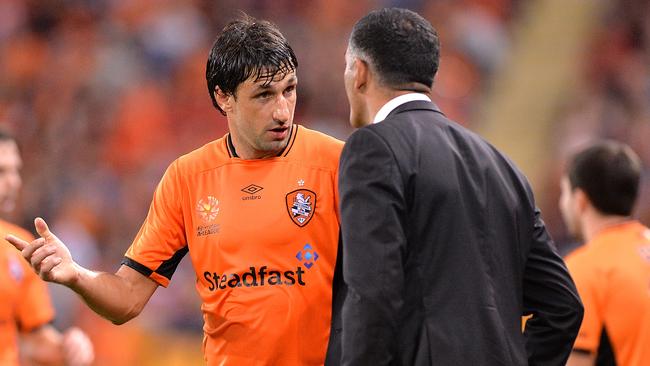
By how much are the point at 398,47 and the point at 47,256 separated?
1.27 meters

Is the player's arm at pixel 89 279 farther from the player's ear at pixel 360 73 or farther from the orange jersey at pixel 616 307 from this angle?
the orange jersey at pixel 616 307

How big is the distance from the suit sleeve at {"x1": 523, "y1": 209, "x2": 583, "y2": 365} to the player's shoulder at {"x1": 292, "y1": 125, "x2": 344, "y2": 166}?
0.72m

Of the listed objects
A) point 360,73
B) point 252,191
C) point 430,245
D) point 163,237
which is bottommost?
point 430,245

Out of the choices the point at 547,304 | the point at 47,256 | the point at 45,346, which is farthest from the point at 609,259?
the point at 45,346

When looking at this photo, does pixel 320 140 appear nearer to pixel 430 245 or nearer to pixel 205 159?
pixel 205 159

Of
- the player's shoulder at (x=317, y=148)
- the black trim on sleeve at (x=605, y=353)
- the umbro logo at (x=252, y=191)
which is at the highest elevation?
the player's shoulder at (x=317, y=148)

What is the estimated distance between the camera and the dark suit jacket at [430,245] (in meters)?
2.89

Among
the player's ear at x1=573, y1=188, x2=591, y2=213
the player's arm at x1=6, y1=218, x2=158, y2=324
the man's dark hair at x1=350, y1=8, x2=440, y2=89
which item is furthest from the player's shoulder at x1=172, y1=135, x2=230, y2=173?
the player's ear at x1=573, y1=188, x2=591, y2=213

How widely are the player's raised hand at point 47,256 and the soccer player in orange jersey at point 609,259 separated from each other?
203 cm

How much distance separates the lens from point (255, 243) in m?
3.47

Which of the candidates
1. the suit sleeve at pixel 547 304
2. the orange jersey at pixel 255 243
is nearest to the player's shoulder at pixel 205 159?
the orange jersey at pixel 255 243

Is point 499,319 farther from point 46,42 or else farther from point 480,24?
point 46,42

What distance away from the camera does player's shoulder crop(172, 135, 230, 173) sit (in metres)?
3.68

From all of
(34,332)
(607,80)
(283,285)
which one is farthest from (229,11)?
(283,285)
